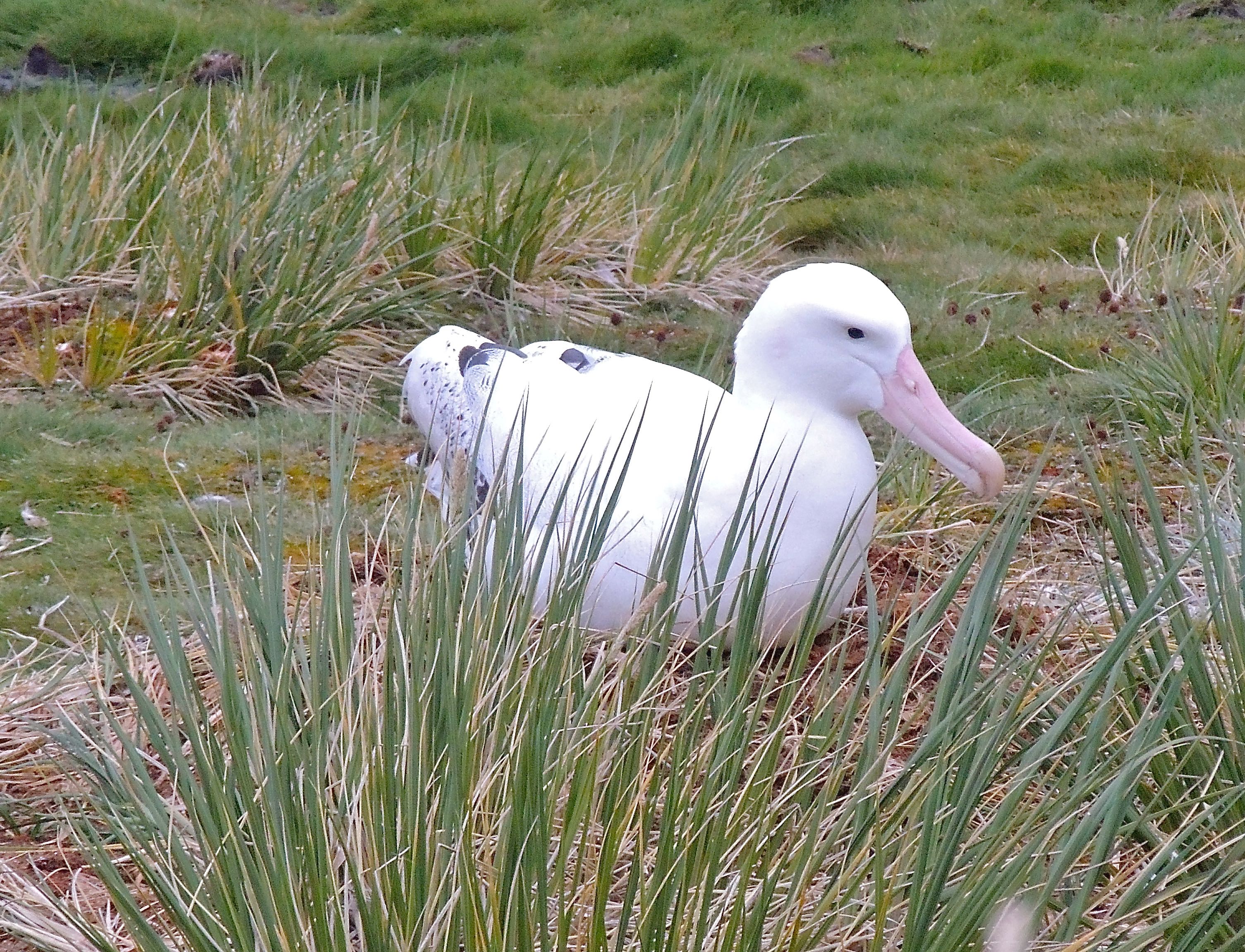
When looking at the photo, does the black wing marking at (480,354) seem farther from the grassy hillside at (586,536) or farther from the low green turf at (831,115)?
the low green turf at (831,115)

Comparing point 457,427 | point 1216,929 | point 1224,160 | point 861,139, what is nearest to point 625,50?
point 861,139

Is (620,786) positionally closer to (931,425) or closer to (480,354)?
(931,425)

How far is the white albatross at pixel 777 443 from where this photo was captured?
268cm

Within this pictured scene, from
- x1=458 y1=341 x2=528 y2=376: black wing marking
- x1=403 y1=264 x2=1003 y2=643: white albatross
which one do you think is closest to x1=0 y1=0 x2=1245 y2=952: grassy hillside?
x1=403 y1=264 x2=1003 y2=643: white albatross

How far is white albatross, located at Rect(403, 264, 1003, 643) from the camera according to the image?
8.79ft

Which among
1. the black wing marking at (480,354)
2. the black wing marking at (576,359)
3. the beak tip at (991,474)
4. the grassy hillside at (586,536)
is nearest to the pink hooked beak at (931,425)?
the beak tip at (991,474)

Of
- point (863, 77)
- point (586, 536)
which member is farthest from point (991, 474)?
point (863, 77)

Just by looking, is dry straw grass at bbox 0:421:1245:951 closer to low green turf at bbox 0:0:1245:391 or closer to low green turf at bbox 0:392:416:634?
low green turf at bbox 0:392:416:634

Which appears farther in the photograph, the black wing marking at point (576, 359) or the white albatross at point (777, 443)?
the black wing marking at point (576, 359)

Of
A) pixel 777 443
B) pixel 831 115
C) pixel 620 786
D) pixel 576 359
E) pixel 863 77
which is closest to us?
pixel 620 786

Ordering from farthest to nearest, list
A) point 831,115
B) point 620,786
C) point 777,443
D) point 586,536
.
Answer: point 831,115 → point 777,443 → point 586,536 → point 620,786

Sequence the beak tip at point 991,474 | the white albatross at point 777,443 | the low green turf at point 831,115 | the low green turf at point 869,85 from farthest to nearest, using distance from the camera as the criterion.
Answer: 1. the low green turf at point 869,85
2. the low green turf at point 831,115
3. the beak tip at point 991,474
4. the white albatross at point 777,443

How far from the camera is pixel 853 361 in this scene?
9.20 ft

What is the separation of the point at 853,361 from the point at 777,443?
0.21 metres
